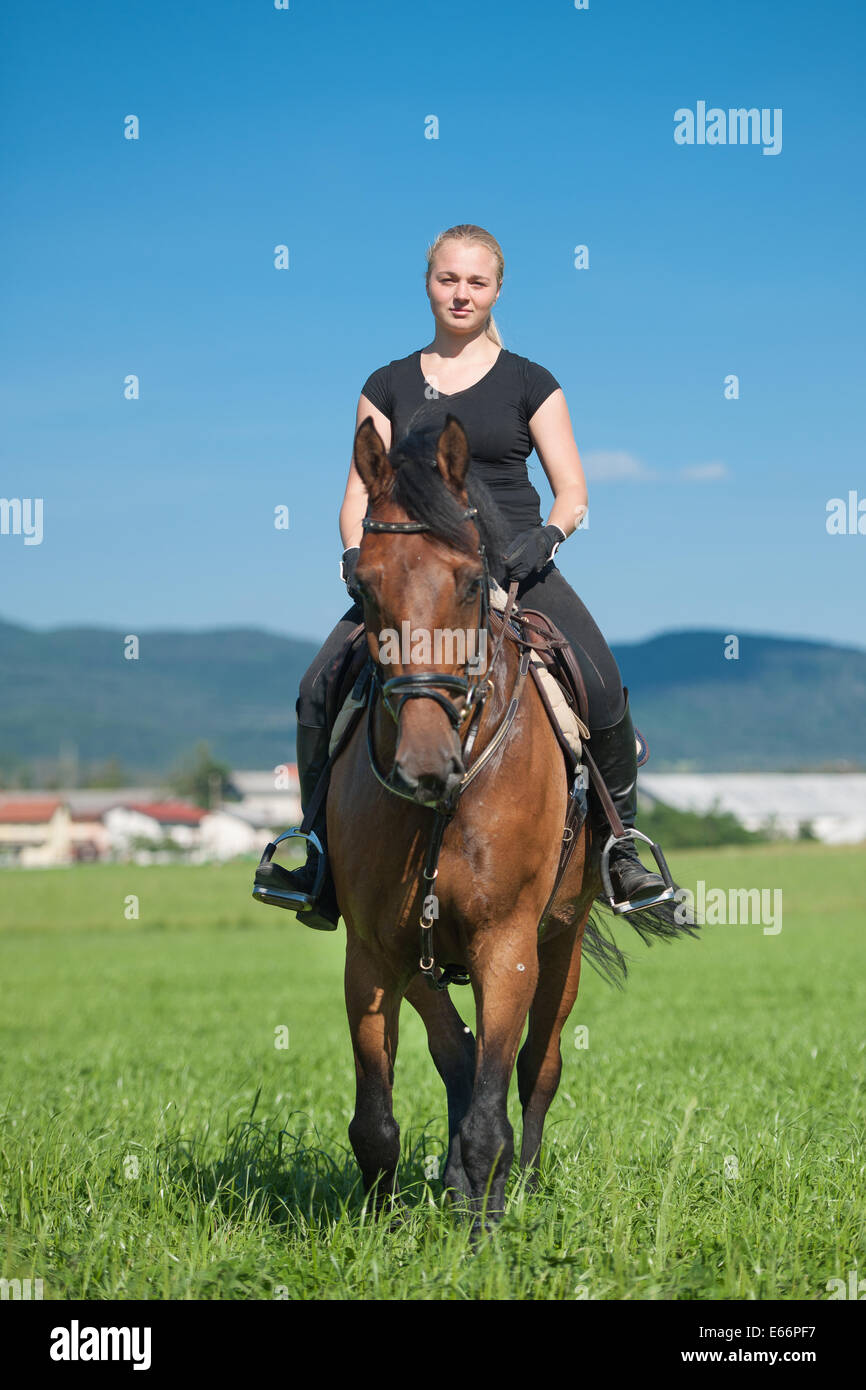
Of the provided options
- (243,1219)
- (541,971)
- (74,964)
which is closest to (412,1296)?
(243,1219)

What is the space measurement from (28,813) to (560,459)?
13558 centimetres

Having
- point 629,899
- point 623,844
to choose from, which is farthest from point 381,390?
point 629,899

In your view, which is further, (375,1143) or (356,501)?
(356,501)

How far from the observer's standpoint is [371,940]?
18.4ft

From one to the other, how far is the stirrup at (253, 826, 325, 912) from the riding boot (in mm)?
1436

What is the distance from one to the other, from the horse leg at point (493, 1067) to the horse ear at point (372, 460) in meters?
1.80

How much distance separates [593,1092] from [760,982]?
16.6 m

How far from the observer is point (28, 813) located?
135 meters

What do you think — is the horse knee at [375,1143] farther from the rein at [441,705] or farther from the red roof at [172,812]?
the red roof at [172,812]

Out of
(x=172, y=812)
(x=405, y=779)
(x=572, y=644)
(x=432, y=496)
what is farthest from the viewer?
(x=172, y=812)

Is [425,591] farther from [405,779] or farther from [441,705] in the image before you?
[405,779]
